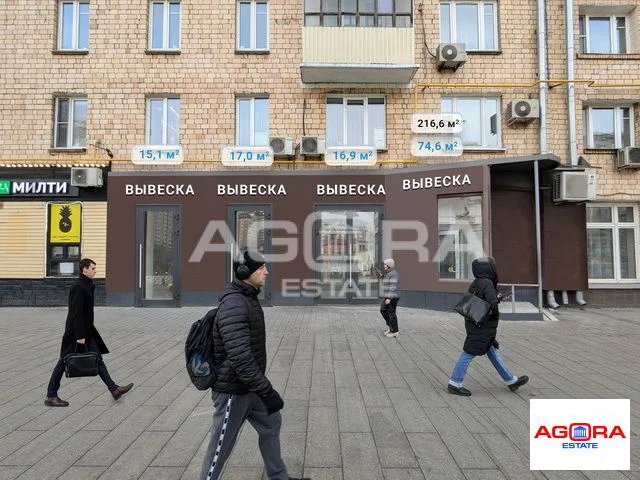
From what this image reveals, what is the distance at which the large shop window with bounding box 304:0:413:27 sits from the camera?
1286 cm

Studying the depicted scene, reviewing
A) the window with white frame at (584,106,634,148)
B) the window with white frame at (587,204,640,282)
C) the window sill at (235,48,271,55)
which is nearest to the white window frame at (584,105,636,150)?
the window with white frame at (584,106,634,148)

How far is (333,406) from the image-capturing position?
4.80 m

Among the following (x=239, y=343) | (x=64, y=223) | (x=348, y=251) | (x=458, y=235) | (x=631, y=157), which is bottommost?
(x=239, y=343)

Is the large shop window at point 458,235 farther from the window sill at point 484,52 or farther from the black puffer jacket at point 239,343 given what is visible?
the black puffer jacket at point 239,343

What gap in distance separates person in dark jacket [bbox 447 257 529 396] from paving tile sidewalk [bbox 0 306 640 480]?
185mm

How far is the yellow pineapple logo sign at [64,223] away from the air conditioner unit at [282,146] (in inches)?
253

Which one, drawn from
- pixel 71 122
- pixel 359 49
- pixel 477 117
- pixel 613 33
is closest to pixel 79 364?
pixel 359 49

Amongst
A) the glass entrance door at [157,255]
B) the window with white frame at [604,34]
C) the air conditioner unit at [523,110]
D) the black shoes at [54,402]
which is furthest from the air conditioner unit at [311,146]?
the black shoes at [54,402]

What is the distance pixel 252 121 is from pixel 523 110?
27.1 ft

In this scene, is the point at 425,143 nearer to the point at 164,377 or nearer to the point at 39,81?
the point at 164,377

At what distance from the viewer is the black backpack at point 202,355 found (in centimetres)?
275

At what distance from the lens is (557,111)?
13.1 meters

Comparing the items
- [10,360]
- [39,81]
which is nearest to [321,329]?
[10,360]

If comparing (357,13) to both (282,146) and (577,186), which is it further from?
(577,186)
